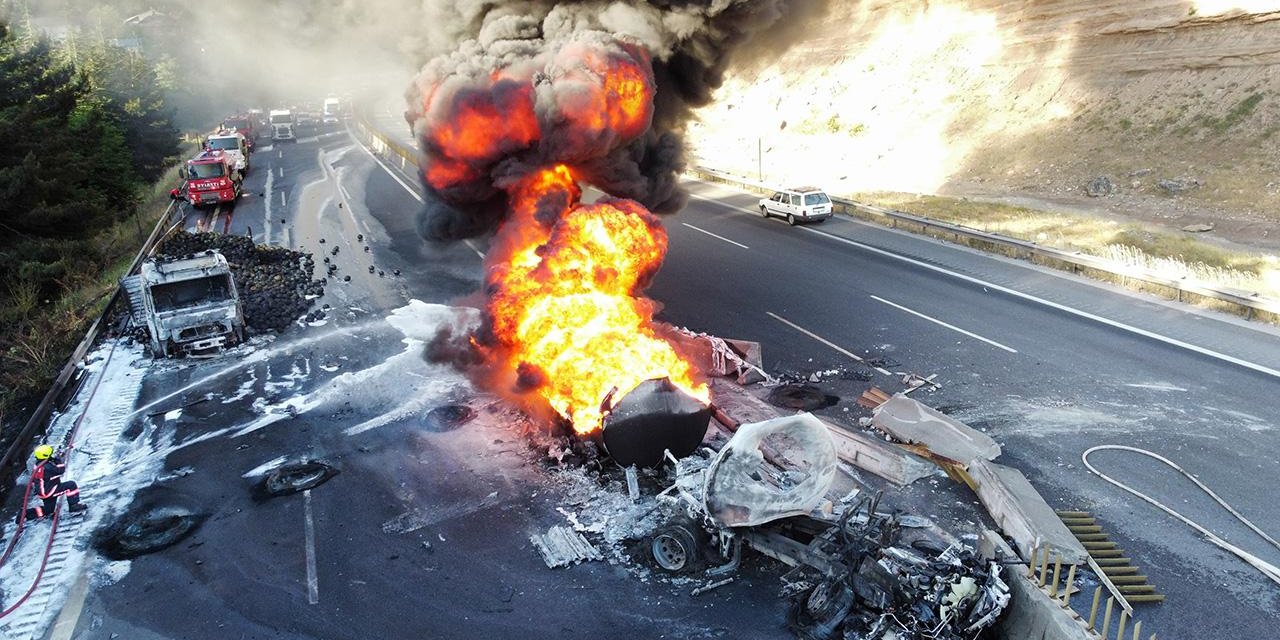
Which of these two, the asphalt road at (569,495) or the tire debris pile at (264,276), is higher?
the tire debris pile at (264,276)

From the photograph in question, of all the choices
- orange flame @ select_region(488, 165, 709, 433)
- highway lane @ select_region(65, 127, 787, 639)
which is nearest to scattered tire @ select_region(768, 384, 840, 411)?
orange flame @ select_region(488, 165, 709, 433)

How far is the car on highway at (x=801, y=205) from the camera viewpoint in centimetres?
2945

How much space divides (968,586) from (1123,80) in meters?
34.2

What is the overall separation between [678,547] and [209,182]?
100 feet

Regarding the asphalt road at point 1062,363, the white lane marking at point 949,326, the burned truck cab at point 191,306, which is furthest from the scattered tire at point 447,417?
the white lane marking at point 949,326

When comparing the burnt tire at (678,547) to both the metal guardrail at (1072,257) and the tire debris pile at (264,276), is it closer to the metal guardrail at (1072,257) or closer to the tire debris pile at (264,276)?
the tire debris pile at (264,276)

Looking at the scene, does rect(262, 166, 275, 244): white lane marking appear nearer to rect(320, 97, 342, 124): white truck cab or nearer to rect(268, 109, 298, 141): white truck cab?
rect(268, 109, 298, 141): white truck cab

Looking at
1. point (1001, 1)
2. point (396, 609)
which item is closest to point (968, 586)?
point (396, 609)

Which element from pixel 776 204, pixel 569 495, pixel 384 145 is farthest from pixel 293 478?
pixel 384 145

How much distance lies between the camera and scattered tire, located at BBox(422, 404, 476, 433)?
1480 centimetres

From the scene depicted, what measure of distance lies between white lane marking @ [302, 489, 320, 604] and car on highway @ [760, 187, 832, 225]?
21205mm

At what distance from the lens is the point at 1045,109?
36969 millimetres

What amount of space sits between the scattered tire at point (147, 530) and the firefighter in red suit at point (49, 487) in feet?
2.67

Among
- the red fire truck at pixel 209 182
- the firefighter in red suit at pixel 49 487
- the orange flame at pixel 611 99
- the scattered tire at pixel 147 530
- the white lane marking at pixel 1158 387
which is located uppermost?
the orange flame at pixel 611 99
